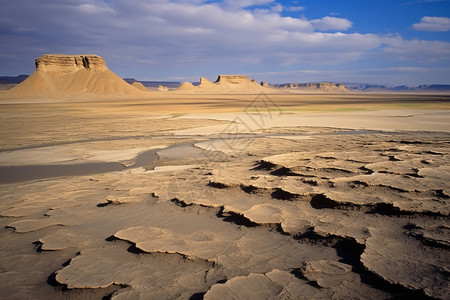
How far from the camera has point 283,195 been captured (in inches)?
178

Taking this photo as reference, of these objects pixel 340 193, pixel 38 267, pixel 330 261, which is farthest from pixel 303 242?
pixel 38 267

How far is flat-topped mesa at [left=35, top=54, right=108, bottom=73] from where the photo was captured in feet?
253

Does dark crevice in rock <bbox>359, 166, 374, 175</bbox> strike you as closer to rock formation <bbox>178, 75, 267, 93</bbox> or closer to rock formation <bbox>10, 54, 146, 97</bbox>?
rock formation <bbox>10, 54, 146, 97</bbox>

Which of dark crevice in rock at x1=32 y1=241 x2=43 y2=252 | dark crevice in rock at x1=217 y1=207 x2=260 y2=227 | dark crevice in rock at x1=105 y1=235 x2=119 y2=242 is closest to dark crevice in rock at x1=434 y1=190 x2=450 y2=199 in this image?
dark crevice in rock at x1=217 y1=207 x2=260 y2=227

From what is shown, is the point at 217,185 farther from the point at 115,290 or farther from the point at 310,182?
the point at 115,290

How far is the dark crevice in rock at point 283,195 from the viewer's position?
14.5ft

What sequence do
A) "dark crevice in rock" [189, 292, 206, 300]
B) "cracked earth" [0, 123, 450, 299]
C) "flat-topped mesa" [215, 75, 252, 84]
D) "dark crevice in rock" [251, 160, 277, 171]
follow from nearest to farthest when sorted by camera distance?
"dark crevice in rock" [189, 292, 206, 300] < "cracked earth" [0, 123, 450, 299] < "dark crevice in rock" [251, 160, 277, 171] < "flat-topped mesa" [215, 75, 252, 84]

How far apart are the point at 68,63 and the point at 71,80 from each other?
28.3ft

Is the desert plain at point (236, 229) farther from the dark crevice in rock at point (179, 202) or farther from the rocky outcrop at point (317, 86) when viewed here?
the rocky outcrop at point (317, 86)

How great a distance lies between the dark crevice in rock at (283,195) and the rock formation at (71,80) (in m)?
69.3

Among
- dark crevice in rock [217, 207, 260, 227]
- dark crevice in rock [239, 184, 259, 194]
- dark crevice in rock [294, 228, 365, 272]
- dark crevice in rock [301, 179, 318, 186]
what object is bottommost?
dark crevice in rock [217, 207, 260, 227]

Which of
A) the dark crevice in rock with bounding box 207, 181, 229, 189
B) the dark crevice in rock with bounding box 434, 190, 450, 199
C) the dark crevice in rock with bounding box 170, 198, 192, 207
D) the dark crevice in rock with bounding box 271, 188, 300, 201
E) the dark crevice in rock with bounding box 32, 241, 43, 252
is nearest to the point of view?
the dark crevice in rock with bounding box 32, 241, 43, 252

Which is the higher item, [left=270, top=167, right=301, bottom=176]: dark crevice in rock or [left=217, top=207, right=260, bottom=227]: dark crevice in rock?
[left=270, top=167, right=301, bottom=176]: dark crevice in rock

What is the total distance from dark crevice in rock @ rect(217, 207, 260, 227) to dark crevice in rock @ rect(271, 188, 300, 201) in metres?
0.82
